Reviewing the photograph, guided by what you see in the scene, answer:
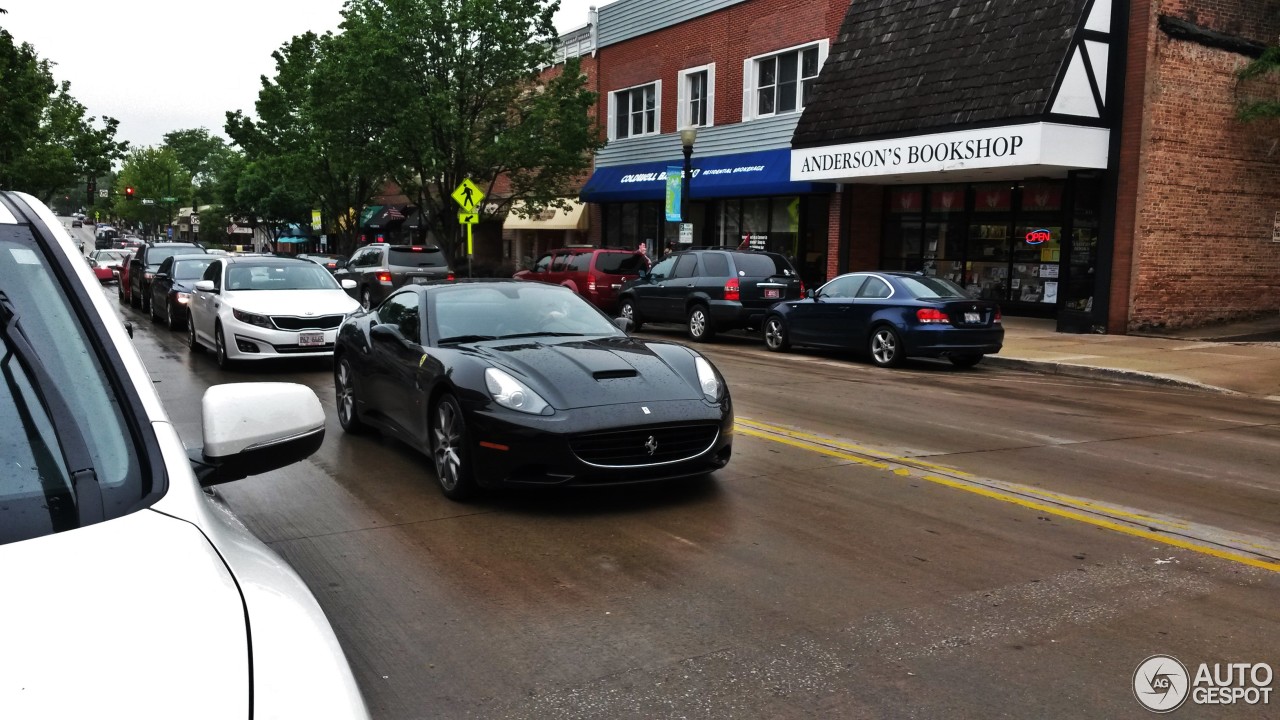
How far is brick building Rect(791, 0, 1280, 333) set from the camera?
65.2 feet

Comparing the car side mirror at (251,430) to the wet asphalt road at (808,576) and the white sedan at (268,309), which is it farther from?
the white sedan at (268,309)

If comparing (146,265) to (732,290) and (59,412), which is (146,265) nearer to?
(732,290)

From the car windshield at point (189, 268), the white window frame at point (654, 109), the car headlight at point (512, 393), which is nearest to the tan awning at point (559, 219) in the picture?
the white window frame at point (654, 109)

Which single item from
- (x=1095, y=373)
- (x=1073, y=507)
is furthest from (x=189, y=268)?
(x=1073, y=507)

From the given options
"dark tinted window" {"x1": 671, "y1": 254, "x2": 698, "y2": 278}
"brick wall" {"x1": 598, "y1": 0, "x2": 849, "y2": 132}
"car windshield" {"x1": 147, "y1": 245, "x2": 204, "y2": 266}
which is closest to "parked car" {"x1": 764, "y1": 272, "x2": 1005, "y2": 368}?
"dark tinted window" {"x1": 671, "y1": 254, "x2": 698, "y2": 278}

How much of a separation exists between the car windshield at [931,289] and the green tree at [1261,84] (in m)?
8.58

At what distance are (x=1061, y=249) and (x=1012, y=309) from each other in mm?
2376

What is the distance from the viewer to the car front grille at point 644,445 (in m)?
6.30

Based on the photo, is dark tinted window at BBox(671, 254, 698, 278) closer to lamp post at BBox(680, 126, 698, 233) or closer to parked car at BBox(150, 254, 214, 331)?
lamp post at BBox(680, 126, 698, 233)

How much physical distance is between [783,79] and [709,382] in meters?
22.8

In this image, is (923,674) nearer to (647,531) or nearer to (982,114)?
(647,531)

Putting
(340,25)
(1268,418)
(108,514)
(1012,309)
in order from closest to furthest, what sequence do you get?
(108,514) < (1268,418) < (1012,309) < (340,25)

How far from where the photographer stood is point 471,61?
29781 mm

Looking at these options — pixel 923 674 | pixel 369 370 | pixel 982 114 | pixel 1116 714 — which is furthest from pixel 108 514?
pixel 982 114
